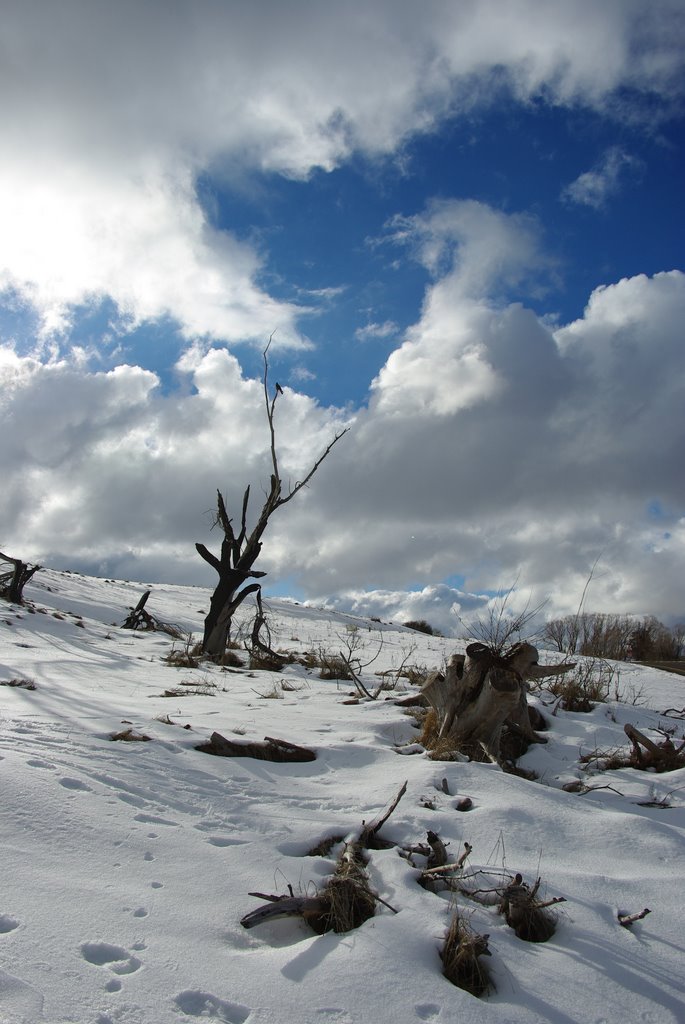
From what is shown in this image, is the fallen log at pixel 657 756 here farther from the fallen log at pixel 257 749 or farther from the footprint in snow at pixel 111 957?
the footprint in snow at pixel 111 957

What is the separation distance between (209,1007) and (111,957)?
0.38 metres

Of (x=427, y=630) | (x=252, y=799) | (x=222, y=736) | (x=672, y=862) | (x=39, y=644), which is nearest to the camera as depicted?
(x=672, y=862)

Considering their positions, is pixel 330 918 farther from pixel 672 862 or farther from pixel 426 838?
pixel 672 862

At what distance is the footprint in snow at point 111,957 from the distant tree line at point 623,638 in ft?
35.4

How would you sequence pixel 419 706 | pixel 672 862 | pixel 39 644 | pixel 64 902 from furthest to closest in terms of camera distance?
pixel 39 644, pixel 419 706, pixel 672 862, pixel 64 902

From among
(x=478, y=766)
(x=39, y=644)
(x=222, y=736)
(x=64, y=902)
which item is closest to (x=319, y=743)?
(x=222, y=736)

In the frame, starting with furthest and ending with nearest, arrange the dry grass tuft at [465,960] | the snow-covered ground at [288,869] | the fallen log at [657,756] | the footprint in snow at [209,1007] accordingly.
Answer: the fallen log at [657,756] → the dry grass tuft at [465,960] → the snow-covered ground at [288,869] → the footprint in snow at [209,1007]

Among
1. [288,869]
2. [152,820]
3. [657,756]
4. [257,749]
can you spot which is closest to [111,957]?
[288,869]

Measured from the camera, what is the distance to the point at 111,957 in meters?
2.09

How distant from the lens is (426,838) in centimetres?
320

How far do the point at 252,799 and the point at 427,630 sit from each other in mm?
20770

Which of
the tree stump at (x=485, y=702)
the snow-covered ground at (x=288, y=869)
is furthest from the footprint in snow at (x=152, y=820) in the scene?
the tree stump at (x=485, y=702)

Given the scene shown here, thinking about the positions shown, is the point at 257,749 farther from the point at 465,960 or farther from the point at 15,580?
the point at 15,580

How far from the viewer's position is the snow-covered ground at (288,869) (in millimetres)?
2006
